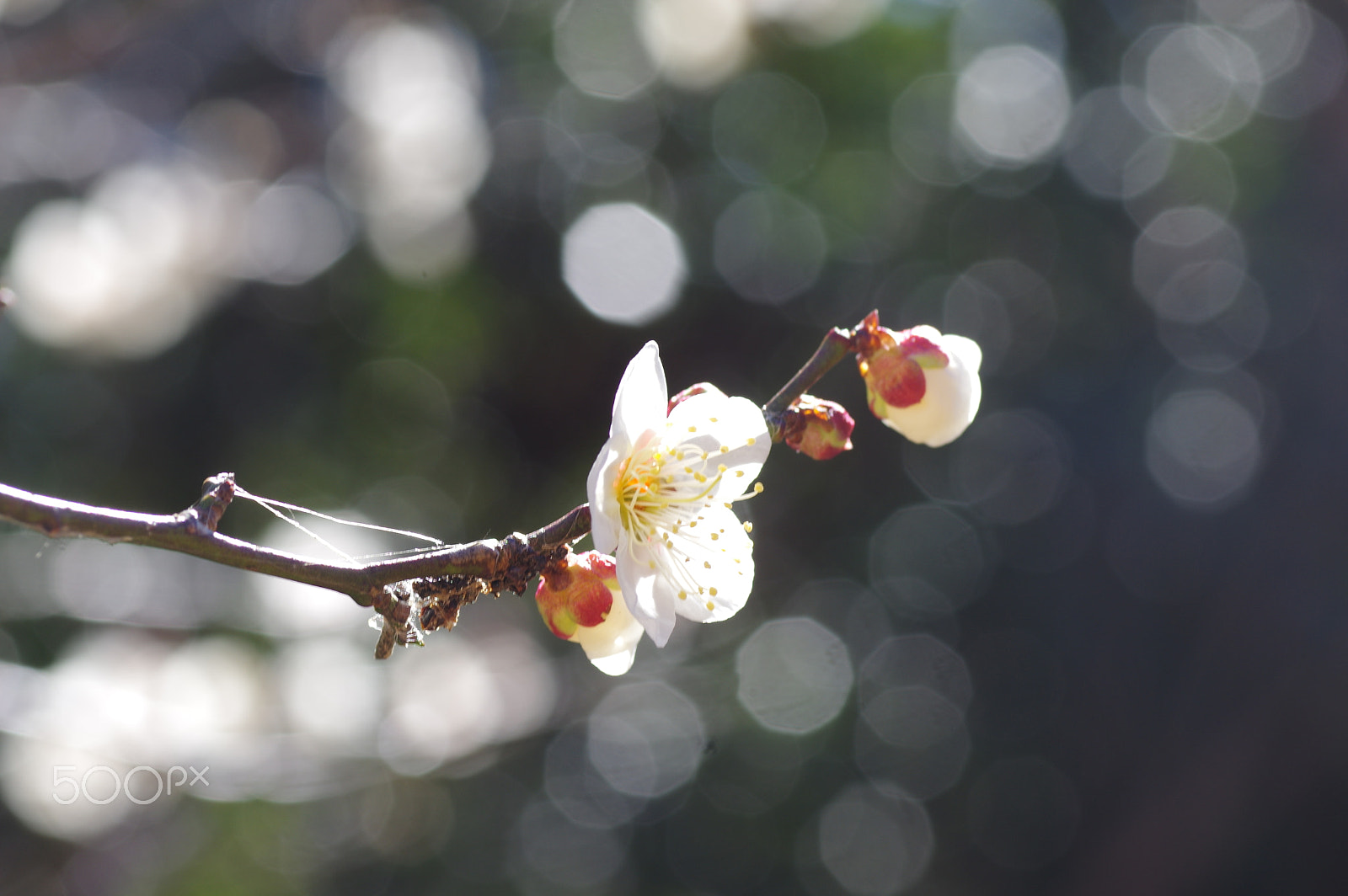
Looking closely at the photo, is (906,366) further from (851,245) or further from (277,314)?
(277,314)

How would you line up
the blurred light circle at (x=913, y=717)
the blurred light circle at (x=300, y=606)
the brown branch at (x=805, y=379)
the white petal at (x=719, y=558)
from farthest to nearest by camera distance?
the blurred light circle at (x=913, y=717)
the blurred light circle at (x=300, y=606)
the white petal at (x=719, y=558)
the brown branch at (x=805, y=379)

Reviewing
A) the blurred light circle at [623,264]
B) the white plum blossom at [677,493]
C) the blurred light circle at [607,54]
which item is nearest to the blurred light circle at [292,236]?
the blurred light circle at [623,264]

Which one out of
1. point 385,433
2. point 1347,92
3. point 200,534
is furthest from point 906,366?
point 1347,92

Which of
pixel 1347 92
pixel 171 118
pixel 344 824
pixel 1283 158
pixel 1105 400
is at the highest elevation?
pixel 1347 92

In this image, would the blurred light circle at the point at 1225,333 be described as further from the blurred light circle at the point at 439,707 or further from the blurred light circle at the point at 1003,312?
the blurred light circle at the point at 439,707

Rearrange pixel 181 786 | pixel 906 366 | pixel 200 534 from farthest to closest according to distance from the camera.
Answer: pixel 181 786
pixel 906 366
pixel 200 534

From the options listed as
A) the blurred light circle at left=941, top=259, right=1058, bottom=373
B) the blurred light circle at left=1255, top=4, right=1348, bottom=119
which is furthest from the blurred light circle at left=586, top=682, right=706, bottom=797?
the blurred light circle at left=1255, top=4, right=1348, bottom=119
